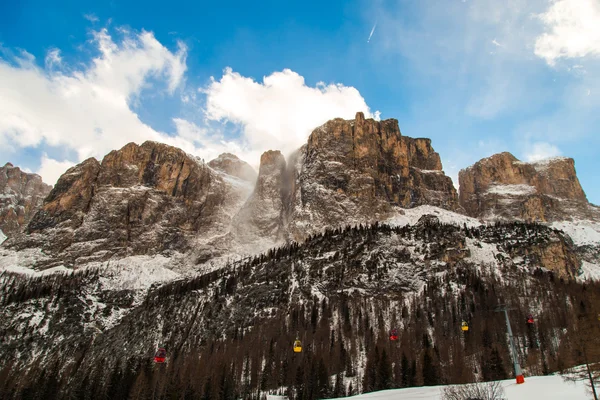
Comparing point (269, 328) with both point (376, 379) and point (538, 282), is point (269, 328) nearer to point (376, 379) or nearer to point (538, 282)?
point (376, 379)

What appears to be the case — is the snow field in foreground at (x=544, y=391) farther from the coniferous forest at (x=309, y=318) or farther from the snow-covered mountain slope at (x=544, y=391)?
the coniferous forest at (x=309, y=318)

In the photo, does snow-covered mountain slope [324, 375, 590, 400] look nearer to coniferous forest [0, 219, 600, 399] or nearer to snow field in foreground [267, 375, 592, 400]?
snow field in foreground [267, 375, 592, 400]

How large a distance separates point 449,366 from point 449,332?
1081 inches

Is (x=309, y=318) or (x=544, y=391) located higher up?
(x=309, y=318)

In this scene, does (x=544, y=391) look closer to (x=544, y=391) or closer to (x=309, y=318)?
(x=544, y=391)

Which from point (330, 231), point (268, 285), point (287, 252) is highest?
point (330, 231)

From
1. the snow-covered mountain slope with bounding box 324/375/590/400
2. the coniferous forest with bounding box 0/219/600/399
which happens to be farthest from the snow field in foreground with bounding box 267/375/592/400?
the coniferous forest with bounding box 0/219/600/399

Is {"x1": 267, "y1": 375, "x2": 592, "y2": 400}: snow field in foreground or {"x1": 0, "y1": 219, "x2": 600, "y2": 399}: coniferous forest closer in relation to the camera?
{"x1": 267, "y1": 375, "x2": 592, "y2": 400}: snow field in foreground

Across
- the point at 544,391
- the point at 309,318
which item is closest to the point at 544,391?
the point at 544,391

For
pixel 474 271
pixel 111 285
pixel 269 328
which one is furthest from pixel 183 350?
pixel 474 271

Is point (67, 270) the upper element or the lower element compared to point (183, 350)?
upper

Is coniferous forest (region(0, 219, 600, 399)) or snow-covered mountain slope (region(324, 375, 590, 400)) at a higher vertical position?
coniferous forest (region(0, 219, 600, 399))

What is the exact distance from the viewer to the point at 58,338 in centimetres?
13312

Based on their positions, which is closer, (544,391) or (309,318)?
(544,391)
